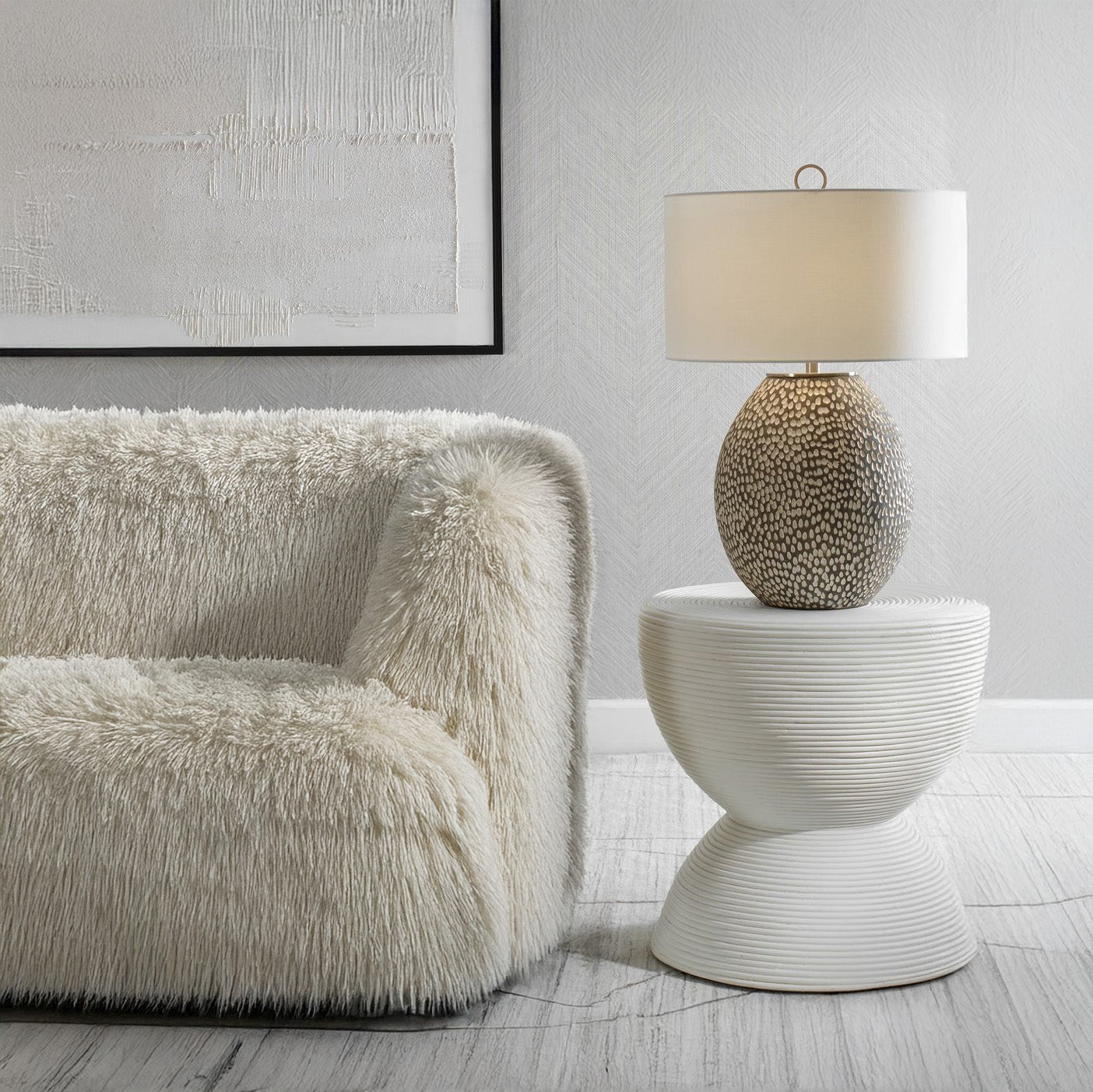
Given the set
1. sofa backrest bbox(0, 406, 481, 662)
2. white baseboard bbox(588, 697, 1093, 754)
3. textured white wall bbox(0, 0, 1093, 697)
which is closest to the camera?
sofa backrest bbox(0, 406, 481, 662)

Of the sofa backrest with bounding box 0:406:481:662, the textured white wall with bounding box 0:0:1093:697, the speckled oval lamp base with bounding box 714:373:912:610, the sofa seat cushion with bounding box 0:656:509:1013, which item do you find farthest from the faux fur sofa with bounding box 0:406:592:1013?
the textured white wall with bounding box 0:0:1093:697

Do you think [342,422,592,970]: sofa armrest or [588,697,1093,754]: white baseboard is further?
[588,697,1093,754]: white baseboard

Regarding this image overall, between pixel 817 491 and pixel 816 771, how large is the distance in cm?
36

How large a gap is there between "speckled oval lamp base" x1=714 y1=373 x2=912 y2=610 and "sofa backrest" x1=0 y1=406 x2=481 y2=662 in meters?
0.55

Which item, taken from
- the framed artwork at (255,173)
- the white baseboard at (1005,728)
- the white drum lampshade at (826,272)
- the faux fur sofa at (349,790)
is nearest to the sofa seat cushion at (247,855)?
the faux fur sofa at (349,790)

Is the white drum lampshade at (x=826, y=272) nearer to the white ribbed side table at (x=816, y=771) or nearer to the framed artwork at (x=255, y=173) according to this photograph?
the white ribbed side table at (x=816, y=771)

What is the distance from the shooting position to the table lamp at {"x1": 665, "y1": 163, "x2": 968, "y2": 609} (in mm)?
1656

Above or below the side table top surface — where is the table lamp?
above

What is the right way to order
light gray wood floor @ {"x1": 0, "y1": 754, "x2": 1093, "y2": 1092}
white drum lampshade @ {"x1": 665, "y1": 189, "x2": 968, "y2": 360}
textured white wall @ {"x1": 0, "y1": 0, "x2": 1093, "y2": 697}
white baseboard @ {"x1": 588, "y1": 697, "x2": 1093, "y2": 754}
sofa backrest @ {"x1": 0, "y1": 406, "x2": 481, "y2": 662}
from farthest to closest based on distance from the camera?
white baseboard @ {"x1": 588, "y1": 697, "x2": 1093, "y2": 754} < textured white wall @ {"x1": 0, "y1": 0, "x2": 1093, "y2": 697} < sofa backrest @ {"x1": 0, "y1": 406, "x2": 481, "y2": 662} < white drum lampshade @ {"x1": 665, "y1": 189, "x2": 968, "y2": 360} < light gray wood floor @ {"x1": 0, "y1": 754, "x2": 1093, "y2": 1092}

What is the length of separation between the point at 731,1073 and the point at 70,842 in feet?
2.71

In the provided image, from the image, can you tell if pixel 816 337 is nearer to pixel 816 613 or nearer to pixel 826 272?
pixel 826 272

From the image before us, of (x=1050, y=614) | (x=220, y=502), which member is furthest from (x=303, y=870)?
(x=1050, y=614)

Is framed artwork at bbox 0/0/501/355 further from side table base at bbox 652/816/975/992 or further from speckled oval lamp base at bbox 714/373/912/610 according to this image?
side table base at bbox 652/816/975/992

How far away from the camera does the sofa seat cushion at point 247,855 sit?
157 cm
